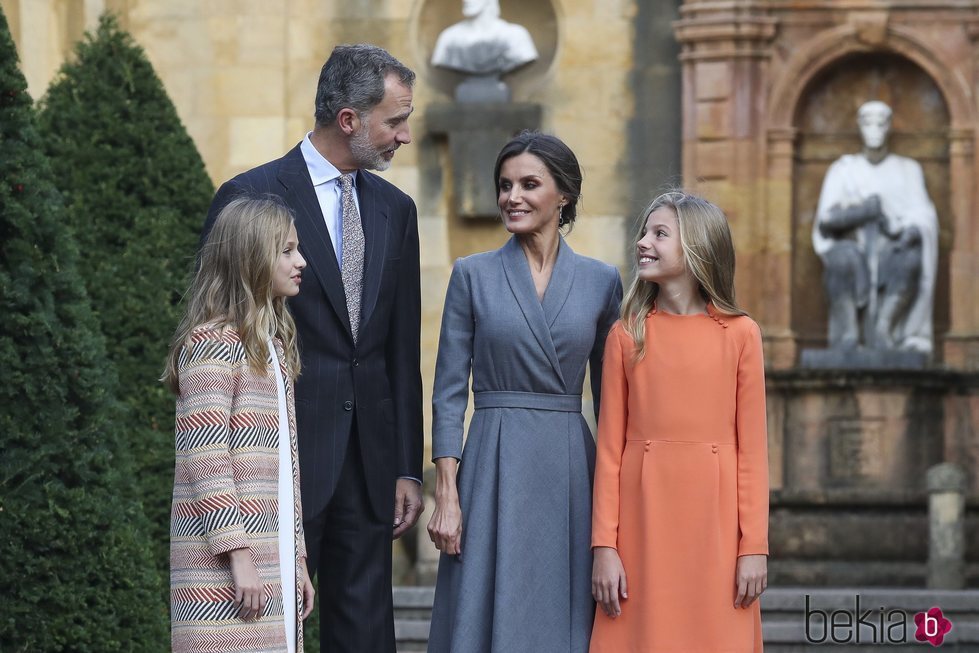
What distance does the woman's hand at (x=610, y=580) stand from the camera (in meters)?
4.40

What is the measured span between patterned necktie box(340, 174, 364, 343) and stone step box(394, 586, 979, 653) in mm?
4014

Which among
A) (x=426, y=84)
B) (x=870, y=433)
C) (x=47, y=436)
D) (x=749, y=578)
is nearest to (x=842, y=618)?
(x=870, y=433)

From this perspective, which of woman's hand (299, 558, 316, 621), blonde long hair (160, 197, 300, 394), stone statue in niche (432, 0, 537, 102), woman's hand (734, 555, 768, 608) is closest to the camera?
blonde long hair (160, 197, 300, 394)

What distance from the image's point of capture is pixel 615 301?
4715 mm

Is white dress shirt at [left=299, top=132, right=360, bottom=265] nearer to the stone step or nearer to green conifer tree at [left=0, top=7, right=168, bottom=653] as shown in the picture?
green conifer tree at [left=0, top=7, right=168, bottom=653]

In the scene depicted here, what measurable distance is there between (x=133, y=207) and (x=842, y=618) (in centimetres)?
375

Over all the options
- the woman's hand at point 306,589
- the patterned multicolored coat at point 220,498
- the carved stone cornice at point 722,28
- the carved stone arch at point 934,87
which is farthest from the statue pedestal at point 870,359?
the patterned multicolored coat at point 220,498

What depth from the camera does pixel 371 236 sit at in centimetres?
466

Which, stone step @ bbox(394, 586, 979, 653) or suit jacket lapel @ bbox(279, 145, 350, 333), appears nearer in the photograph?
suit jacket lapel @ bbox(279, 145, 350, 333)

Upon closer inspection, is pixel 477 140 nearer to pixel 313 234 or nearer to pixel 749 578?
pixel 313 234

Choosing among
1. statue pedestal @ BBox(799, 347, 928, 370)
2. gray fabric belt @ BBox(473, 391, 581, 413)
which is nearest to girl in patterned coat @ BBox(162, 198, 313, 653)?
gray fabric belt @ BBox(473, 391, 581, 413)

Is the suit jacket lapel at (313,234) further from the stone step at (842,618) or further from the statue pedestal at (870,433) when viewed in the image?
the statue pedestal at (870,433)

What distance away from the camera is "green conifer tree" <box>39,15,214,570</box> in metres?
7.23

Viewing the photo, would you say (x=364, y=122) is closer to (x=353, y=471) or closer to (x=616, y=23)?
(x=353, y=471)
